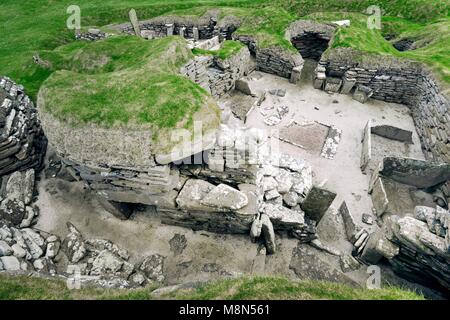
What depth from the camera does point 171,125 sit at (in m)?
7.82

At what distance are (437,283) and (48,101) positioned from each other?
1304 cm

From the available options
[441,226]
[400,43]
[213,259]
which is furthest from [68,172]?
[400,43]

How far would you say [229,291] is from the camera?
5.77 metres

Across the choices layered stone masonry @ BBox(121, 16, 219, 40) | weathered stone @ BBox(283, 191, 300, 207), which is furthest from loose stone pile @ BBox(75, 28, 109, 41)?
weathered stone @ BBox(283, 191, 300, 207)

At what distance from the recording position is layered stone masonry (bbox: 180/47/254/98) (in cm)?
1238

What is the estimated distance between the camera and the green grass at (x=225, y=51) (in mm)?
13516

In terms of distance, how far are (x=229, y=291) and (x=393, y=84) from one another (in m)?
13.5

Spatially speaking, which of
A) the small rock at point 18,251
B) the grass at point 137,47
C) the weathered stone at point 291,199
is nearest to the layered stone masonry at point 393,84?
the grass at point 137,47

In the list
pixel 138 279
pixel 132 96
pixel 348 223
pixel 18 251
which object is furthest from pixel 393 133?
pixel 18 251

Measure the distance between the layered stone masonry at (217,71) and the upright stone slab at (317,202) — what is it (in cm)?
746

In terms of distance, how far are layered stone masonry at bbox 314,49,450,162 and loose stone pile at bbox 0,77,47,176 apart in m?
14.1

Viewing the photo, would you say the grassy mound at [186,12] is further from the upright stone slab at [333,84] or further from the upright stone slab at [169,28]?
the upright stone slab at [333,84]

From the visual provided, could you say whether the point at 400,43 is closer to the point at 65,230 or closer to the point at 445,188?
the point at 445,188

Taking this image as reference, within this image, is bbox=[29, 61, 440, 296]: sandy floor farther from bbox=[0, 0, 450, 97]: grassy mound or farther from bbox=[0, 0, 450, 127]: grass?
bbox=[0, 0, 450, 97]: grassy mound
